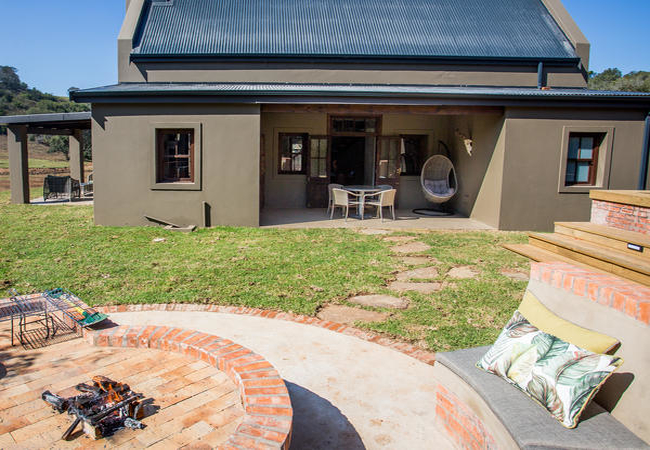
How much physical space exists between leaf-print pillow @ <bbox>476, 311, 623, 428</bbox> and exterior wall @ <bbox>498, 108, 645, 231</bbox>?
27.2ft

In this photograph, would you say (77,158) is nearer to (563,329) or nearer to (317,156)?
(317,156)

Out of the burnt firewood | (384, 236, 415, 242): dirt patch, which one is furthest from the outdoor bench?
(384, 236, 415, 242): dirt patch

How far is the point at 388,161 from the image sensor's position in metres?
13.5

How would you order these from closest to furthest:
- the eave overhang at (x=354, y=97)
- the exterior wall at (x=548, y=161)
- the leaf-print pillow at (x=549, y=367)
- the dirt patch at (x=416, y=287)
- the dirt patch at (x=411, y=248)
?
the leaf-print pillow at (x=549, y=367) → the dirt patch at (x=416, y=287) → the dirt patch at (x=411, y=248) → the eave overhang at (x=354, y=97) → the exterior wall at (x=548, y=161)

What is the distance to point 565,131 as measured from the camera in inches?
415

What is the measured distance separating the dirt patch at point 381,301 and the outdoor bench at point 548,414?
248 centimetres

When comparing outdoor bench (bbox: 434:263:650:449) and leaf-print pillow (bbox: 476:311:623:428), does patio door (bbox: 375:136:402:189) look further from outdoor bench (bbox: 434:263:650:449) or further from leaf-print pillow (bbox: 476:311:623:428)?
leaf-print pillow (bbox: 476:311:623:428)

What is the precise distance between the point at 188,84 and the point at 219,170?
9.69ft

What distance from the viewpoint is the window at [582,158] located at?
10773 millimetres

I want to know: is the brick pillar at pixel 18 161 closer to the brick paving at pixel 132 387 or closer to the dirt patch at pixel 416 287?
the brick paving at pixel 132 387

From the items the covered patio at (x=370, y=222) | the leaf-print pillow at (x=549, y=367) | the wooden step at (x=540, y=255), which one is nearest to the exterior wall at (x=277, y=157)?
the covered patio at (x=370, y=222)

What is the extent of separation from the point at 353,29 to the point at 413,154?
377 cm

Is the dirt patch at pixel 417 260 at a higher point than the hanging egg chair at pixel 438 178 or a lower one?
lower

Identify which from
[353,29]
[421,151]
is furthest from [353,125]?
→ [353,29]
